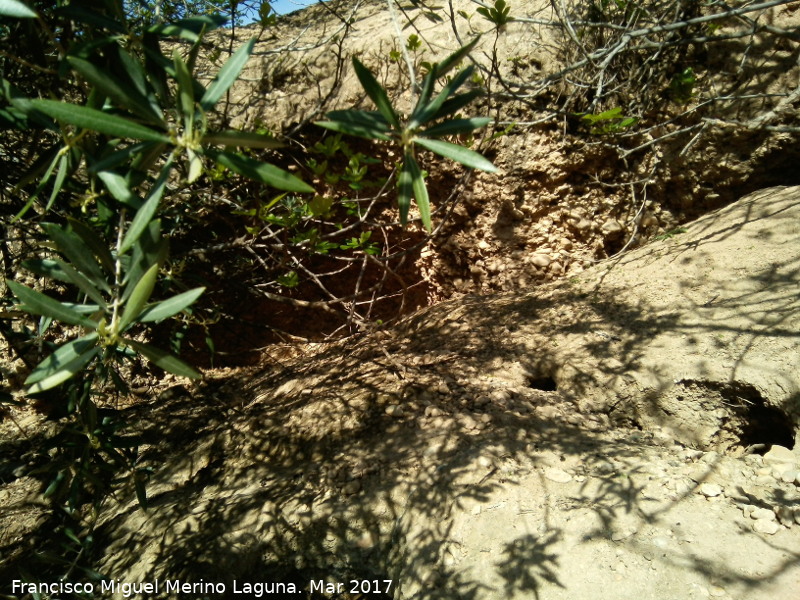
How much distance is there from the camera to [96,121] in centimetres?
120

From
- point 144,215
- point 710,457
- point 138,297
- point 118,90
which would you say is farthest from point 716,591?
point 118,90

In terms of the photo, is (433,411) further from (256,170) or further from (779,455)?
(256,170)

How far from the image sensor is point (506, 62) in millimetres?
3424

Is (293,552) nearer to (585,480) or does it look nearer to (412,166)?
(585,480)

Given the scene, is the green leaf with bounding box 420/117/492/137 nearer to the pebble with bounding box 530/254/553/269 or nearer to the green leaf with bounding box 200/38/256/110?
the green leaf with bounding box 200/38/256/110

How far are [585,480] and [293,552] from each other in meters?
1.34

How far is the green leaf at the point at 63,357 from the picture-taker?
1228 millimetres

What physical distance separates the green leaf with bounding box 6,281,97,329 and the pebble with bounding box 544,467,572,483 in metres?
1.79

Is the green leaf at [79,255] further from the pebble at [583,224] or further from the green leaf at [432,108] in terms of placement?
the pebble at [583,224]

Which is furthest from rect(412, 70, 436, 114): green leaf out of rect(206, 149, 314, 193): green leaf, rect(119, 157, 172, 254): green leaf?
rect(119, 157, 172, 254): green leaf

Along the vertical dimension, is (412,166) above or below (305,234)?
above

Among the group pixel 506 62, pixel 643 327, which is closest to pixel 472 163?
pixel 643 327

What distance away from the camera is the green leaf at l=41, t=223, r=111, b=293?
1.35 m

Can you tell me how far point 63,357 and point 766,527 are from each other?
2247mm
